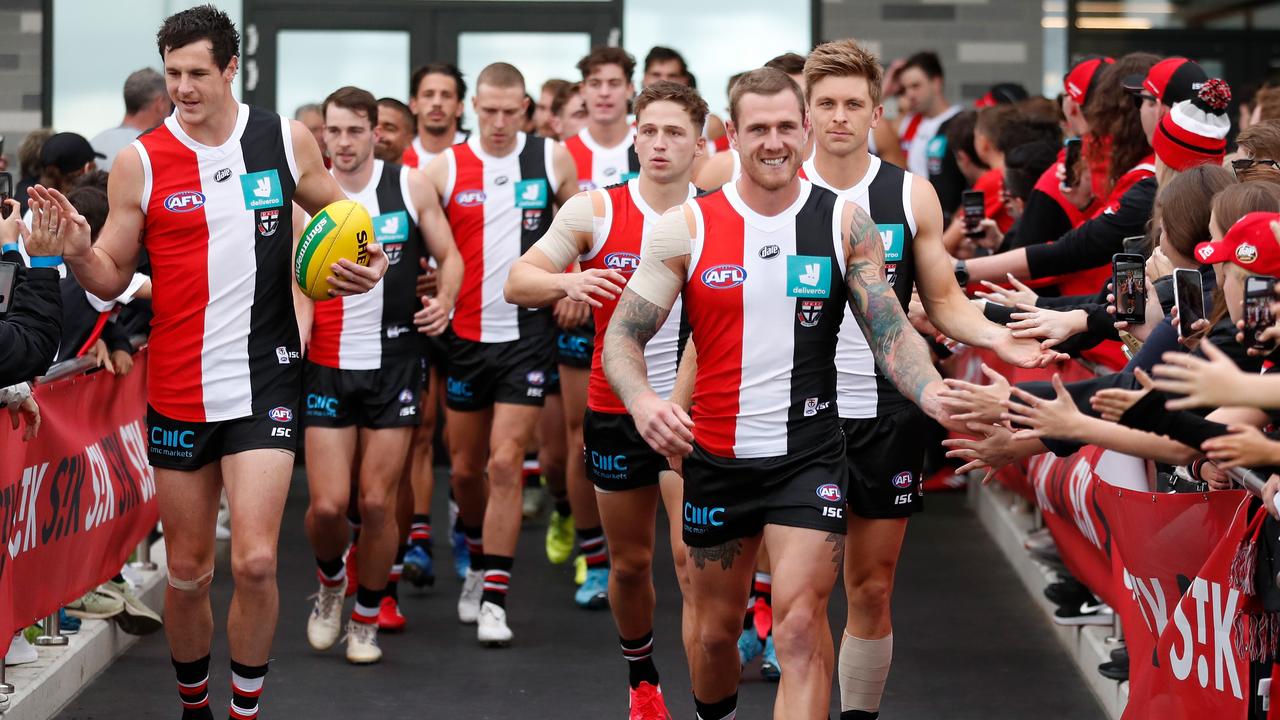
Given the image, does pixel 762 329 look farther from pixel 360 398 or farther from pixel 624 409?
pixel 360 398

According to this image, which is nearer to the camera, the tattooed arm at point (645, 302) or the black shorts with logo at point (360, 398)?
the tattooed arm at point (645, 302)

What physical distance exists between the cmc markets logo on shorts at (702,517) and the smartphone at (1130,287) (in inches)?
52.8

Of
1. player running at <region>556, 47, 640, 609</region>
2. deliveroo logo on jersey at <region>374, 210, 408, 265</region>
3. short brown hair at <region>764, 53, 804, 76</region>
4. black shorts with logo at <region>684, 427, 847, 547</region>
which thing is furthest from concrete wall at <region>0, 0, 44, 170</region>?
black shorts with logo at <region>684, 427, 847, 547</region>

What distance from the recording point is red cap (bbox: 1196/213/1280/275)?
13.2ft

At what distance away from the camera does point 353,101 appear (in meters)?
7.75

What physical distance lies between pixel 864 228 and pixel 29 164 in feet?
16.4

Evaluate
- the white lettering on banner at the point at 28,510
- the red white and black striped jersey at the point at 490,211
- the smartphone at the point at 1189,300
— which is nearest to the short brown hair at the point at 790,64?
the red white and black striped jersey at the point at 490,211

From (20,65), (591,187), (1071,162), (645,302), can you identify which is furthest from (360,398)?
(20,65)

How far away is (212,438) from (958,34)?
979cm

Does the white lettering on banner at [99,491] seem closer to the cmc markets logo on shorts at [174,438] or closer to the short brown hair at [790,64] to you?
the cmc markets logo on shorts at [174,438]

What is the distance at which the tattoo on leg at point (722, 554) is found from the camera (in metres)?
5.01

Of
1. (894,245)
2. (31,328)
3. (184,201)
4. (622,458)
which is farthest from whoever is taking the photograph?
(622,458)

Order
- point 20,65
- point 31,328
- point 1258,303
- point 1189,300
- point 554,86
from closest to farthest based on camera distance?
point 1258,303, point 1189,300, point 31,328, point 554,86, point 20,65

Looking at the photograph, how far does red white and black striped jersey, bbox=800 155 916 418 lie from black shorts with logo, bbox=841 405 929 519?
44mm
